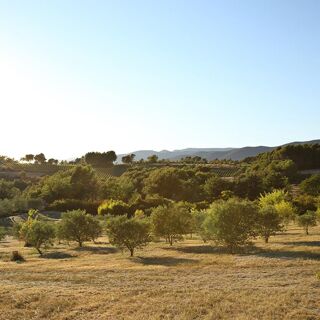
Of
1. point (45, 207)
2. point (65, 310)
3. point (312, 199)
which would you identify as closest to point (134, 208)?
point (45, 207)

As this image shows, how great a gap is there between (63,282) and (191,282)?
10.7m

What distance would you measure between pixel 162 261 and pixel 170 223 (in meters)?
13.2

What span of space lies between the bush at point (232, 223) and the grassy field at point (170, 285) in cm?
186

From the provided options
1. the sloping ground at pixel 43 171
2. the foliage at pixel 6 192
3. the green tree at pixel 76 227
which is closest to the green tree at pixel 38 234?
the green tree at pixel 76 227

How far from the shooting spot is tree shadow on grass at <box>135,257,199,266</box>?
41.9 meters

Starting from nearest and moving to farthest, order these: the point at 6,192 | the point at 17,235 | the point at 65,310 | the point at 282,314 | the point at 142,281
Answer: the point at 282,314 → the point at 65,310 → the point at 142,281 → the point at 17,235 → the point at 6,192

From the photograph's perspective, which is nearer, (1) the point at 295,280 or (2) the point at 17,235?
(1) the point at 295,280

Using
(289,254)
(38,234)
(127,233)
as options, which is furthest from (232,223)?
(38,234)

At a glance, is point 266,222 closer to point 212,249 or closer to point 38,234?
point 212,249

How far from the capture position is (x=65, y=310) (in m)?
26.9

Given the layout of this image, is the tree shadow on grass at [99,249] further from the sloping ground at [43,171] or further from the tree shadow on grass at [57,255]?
the sloping ground at [43,171]

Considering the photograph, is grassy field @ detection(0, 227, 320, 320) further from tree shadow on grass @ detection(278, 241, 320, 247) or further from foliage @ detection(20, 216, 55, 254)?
foliage @ detection(20, 216, 55, 254)

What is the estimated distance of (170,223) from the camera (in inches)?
Answer: 2242

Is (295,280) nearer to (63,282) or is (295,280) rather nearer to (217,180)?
(63,282)
